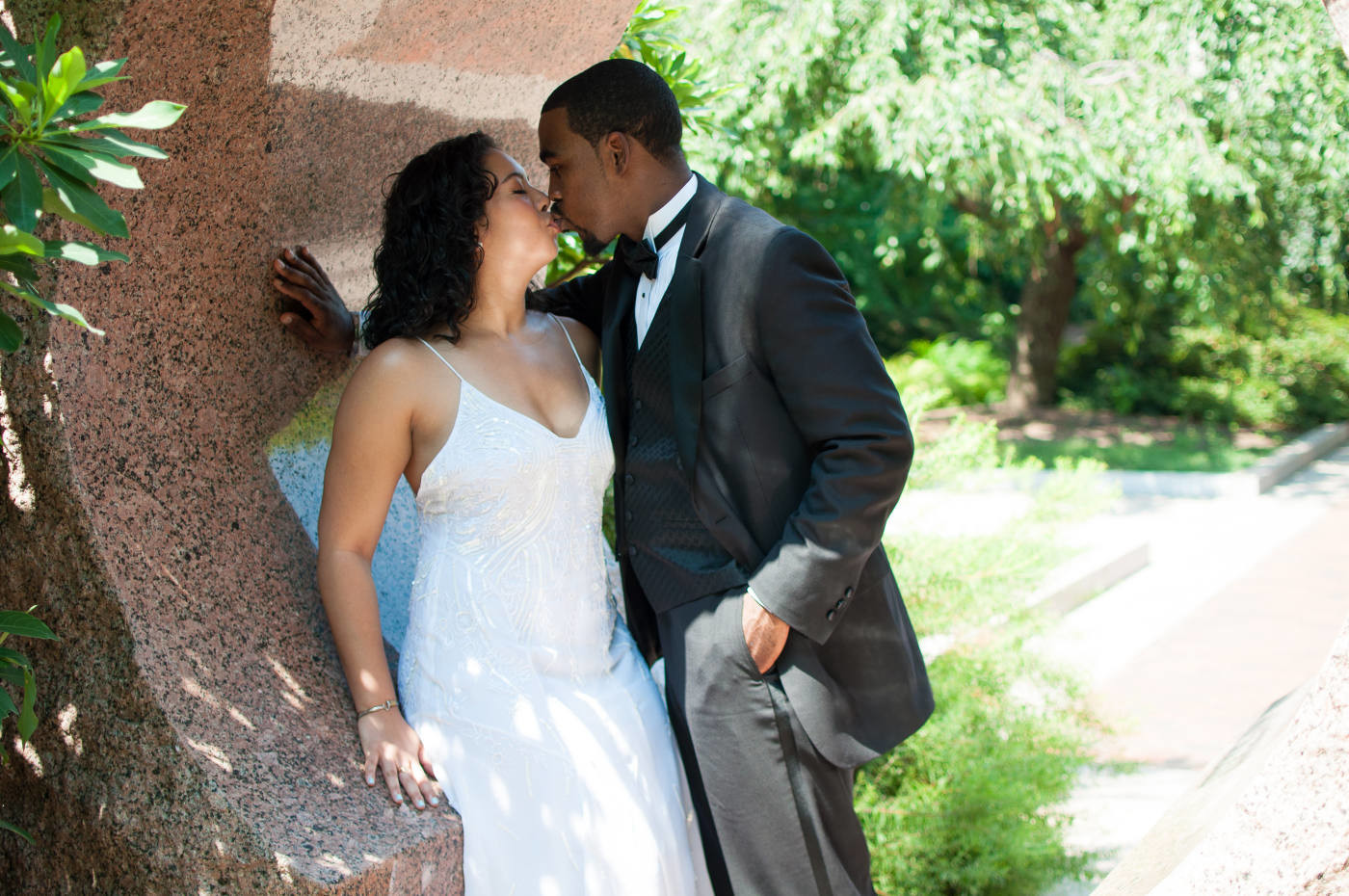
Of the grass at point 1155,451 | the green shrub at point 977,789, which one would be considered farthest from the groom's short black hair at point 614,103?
the grass at point 1155,451

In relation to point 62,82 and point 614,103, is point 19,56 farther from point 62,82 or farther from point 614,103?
point 614,103

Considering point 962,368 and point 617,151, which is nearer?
point 617,151

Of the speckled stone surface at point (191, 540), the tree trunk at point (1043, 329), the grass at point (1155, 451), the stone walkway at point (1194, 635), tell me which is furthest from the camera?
the tree trunk at point (1043, 329)

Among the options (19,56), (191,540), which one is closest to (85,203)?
(19,56)

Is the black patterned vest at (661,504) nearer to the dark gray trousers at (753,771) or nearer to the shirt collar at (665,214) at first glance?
the dark gray trousers at (753,771)

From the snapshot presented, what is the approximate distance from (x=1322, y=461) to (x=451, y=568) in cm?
1399

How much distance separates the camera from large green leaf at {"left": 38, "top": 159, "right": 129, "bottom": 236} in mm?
1596

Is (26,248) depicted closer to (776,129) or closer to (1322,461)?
(776,129)

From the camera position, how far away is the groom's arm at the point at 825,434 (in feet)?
7.63

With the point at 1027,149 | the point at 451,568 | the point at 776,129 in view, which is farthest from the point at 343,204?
the point at 776,129

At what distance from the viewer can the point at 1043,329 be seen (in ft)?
53.3

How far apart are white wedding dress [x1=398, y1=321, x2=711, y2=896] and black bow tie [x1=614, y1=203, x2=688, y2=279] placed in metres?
0.37

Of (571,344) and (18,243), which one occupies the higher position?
(18,243)

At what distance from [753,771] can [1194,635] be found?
231 inches
